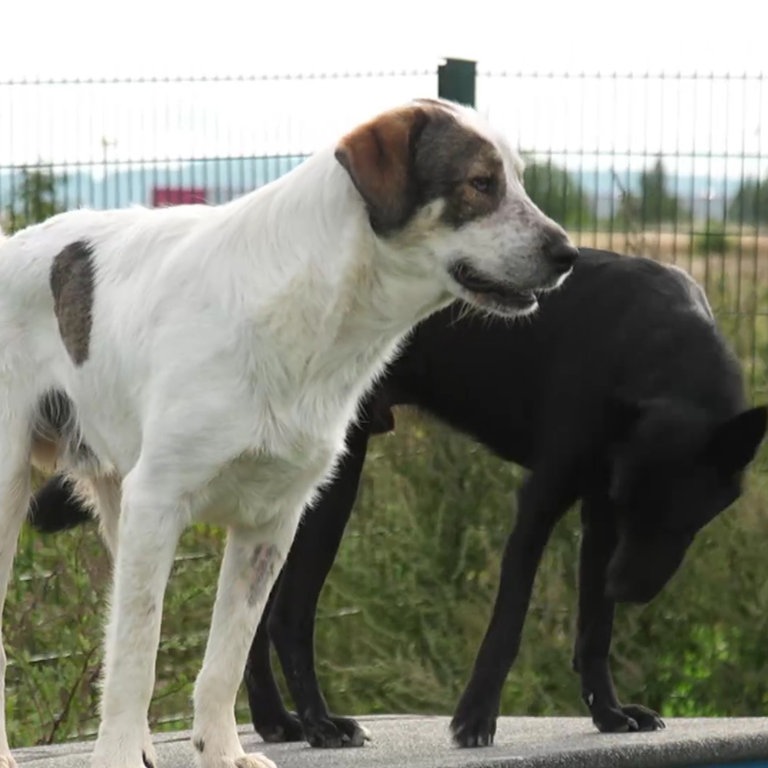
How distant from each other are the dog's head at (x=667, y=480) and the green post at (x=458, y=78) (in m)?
2.70

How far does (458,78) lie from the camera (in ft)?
27.5

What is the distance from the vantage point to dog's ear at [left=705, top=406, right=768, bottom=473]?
5836 millimetres

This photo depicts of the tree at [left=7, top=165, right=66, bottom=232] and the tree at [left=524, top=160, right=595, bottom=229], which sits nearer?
the tree at [left=7, top=165, right=66, bottom=232]

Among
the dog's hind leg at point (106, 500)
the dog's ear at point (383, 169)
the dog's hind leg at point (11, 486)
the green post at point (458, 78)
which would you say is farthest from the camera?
the green post at point (458, 78)

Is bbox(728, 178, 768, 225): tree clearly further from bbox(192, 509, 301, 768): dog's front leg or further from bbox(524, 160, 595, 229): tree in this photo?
bbox(192, 509, 301, 768): dog's front leg

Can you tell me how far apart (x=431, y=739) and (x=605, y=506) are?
2.87ft

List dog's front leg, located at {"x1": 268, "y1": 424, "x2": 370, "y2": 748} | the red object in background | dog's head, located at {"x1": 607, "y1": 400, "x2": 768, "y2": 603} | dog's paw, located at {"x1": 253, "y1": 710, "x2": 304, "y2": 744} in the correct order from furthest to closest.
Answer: the red object in background < dog's paw, located at {"x1": 253, "y1": 710, "x2": 304, "y2": 744} < dog's front leg, located at {"x1": 268, "y1": 424, "x2": 370, "y2": 748} < dog's head, located at {"x1": 607, "y1": 400, "x2": 768, "y2": 603}

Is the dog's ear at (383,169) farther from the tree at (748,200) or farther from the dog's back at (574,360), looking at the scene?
the tree at (748,200)

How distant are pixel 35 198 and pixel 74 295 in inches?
128

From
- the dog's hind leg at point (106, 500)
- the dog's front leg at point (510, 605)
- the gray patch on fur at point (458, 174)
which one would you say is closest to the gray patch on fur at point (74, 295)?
the dog's hind leg at point (106, 500)

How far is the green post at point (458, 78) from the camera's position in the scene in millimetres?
8375

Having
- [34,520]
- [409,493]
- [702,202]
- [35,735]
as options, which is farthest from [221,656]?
[702,202]

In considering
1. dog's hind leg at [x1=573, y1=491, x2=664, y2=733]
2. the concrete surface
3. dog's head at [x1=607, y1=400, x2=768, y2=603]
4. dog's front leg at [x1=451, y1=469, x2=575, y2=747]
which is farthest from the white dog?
dog's hind leg at [x1=573, y1=491, x2=664, y2=733]

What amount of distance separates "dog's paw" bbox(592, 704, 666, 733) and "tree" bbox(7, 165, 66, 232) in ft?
11.3
